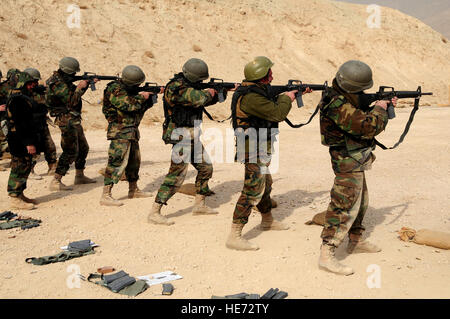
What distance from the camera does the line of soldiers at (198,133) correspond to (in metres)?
4.49

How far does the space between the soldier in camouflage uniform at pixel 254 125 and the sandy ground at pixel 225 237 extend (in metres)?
0.51

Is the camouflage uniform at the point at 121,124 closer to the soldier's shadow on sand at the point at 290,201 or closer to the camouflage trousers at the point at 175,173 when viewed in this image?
the camouflage trousers at the point at 175,173

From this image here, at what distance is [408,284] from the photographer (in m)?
4.36

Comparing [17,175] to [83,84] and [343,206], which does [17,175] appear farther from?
[343,206]

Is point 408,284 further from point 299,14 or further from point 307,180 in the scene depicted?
point 299,14

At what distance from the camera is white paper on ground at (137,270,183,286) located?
4.52 m

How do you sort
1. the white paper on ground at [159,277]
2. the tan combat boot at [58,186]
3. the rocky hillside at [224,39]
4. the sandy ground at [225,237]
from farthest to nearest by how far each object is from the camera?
the rocky hillside at [224,39]
the tan combat boot at [58,186]
the white paper on ground at [159,277]
the sandy ground at [225,237]

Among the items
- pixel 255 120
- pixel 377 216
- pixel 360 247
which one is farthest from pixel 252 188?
pixel 377 216

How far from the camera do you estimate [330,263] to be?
4.63 m

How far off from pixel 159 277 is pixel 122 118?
3.29 meters

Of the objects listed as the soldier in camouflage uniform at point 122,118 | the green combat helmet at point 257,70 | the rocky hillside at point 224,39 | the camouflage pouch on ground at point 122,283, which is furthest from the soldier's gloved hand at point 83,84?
the rocky hillside at point 224,39

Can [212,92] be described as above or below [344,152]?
above

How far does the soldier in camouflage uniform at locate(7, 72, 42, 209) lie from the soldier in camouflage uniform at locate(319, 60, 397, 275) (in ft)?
15.0

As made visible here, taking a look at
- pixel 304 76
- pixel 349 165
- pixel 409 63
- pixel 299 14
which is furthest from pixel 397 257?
pixel 409 63
